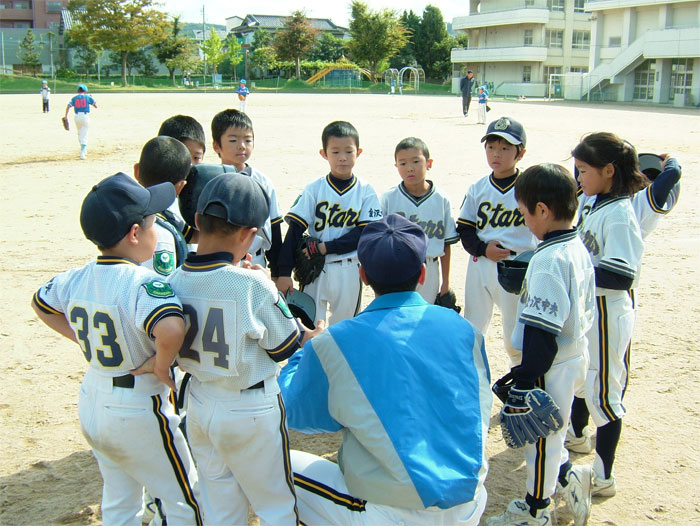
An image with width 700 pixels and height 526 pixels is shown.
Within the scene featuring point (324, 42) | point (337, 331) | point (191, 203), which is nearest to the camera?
point (337, 331)

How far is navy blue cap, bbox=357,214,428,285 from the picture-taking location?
8.38 ft

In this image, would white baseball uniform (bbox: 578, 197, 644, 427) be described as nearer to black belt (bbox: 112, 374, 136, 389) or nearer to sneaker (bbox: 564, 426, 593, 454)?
sneaker (bbox: 564, 426, 593, 454)

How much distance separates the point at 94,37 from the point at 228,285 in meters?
70.8

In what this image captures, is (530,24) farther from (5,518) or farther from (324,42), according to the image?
(5,518)

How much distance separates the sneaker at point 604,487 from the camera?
3674mm

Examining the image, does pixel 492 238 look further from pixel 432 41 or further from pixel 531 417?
pixel 432 41

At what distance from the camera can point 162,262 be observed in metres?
3.36

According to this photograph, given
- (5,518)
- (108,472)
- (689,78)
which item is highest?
(689,78)

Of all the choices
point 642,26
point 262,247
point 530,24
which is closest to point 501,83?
point 530,24

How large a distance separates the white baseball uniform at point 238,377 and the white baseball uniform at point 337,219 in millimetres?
2188

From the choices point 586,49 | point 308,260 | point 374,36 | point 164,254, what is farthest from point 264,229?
point 374,36

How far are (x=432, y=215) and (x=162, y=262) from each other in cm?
236

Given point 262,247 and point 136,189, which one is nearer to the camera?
point 136,189

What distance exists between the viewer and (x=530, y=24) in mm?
63500
